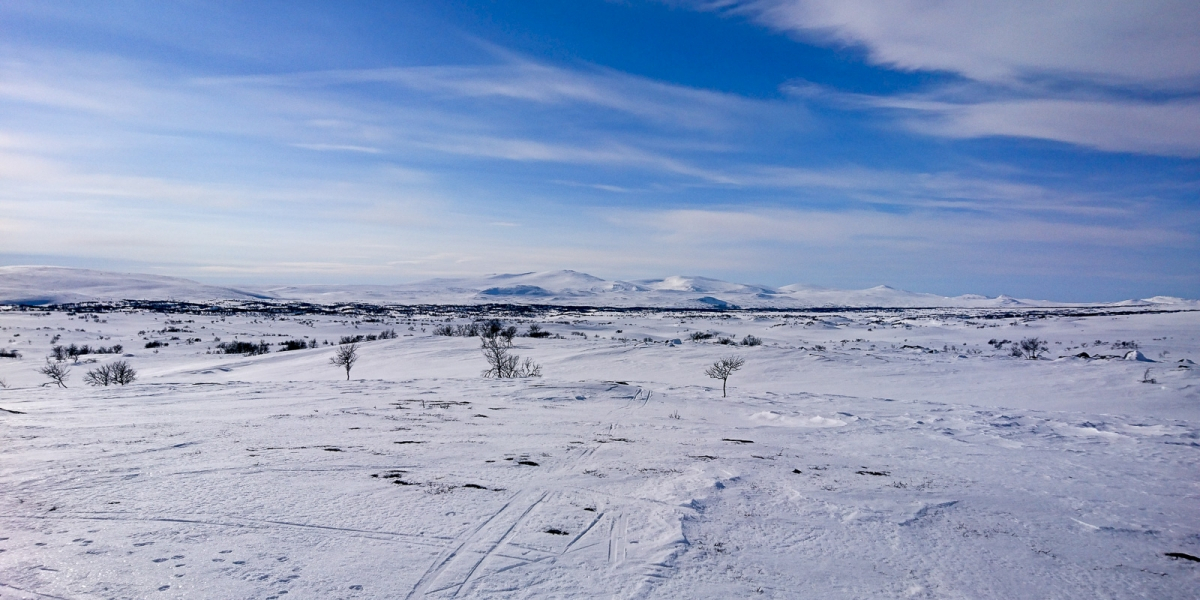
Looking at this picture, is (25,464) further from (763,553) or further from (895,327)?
(895,327)

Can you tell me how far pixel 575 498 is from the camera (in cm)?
529

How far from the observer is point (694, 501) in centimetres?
532

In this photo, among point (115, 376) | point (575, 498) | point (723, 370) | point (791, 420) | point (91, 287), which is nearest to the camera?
point (575, 498)

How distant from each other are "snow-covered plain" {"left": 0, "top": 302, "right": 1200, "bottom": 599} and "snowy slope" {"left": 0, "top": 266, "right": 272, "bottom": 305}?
129m

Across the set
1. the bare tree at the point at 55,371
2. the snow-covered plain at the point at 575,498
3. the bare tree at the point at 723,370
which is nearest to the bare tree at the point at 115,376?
the bare tree at the point at 55,371

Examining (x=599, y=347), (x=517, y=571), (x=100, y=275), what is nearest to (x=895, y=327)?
(x=599, y=347)

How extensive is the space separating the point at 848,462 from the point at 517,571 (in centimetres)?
477

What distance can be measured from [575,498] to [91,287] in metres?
180

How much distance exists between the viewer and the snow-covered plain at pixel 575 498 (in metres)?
3.82

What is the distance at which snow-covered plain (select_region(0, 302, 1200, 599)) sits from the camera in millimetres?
3820

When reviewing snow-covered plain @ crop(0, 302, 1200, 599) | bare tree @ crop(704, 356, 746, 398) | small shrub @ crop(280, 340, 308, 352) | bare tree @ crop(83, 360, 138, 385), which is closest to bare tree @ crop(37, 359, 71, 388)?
bare tree @ crop(83, 360, 138, 385)

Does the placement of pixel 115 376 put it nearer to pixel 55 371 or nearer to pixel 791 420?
pixel 55 371

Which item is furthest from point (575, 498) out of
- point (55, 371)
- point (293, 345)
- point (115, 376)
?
point (293, 345)

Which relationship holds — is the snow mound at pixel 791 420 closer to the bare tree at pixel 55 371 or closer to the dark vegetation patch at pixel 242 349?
the bare tree at pixel 55 371
